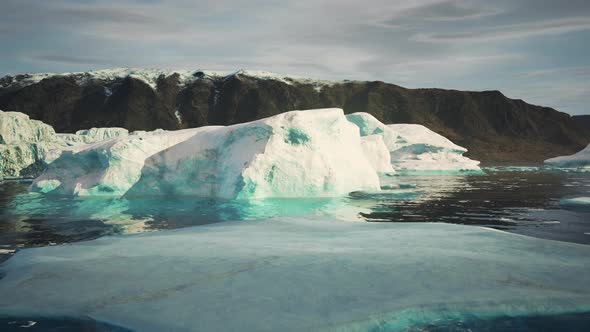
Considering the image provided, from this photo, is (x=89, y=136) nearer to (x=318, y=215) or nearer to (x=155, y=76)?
(x=318, y=215)

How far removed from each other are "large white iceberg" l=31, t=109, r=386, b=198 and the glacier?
8953 millimetres

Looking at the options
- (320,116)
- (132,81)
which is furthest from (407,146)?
(132,81)

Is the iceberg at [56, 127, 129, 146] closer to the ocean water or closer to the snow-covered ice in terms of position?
the ocean water

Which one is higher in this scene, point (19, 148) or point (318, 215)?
point (19, 148)

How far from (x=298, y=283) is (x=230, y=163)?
37.7 ft

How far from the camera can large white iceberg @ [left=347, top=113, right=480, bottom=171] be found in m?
40.0

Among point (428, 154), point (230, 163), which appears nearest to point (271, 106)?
point (428, 154)

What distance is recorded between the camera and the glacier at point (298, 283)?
331cm

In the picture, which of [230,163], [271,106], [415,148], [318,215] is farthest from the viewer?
[271,106]

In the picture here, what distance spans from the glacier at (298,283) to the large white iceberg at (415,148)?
3497 cm

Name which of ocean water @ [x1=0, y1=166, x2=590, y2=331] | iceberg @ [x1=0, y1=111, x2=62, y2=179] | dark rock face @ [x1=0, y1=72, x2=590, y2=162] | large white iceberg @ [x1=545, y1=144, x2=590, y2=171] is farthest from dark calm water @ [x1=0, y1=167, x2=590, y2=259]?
dark rock face @ [x1=0, y1=72, x2=590, y2=162]

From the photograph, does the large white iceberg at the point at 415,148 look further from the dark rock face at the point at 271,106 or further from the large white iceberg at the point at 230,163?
the dark rock face at the point at 271,106

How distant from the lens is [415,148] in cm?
4175

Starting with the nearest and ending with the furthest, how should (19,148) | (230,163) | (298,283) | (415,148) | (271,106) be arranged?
(298,283)
(230,163)
(19,148)
(415,148)
(271,106)
